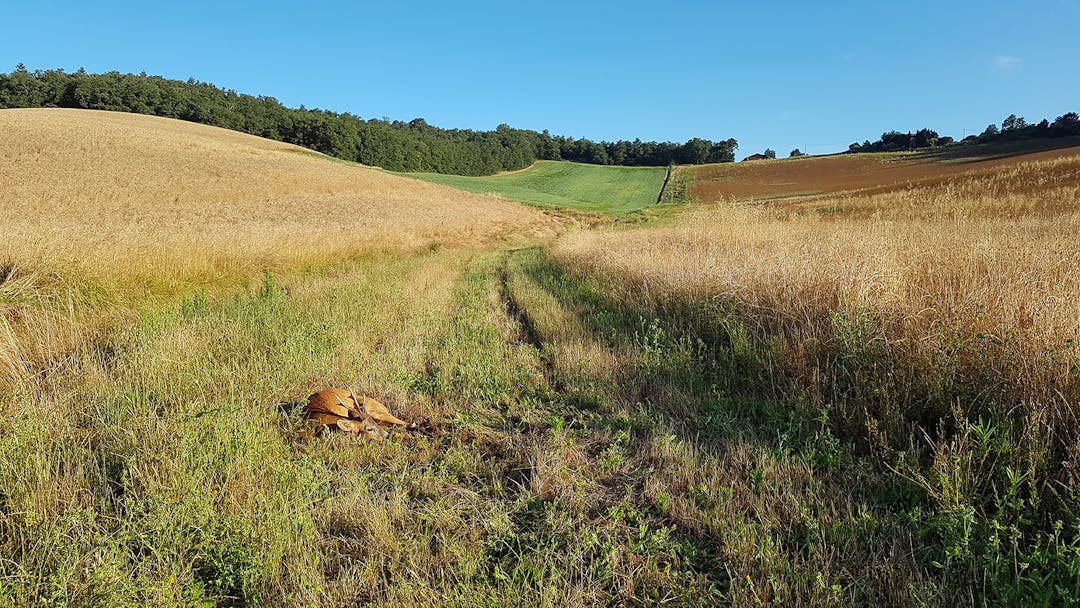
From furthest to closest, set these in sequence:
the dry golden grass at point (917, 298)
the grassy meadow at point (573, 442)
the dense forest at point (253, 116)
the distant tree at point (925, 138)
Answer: the distant tree at point (925, 138) < the dense forest at point (253, 116) < the dry golden grass at point (917, 298) < the grassy meadow at point (573, 442)

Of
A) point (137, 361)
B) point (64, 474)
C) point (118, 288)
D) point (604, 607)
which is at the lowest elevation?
point (604, 607)

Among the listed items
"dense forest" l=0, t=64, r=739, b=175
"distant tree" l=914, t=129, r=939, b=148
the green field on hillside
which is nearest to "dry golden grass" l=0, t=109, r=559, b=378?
the green field on hillside

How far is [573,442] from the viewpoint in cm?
319

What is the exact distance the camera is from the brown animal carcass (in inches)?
130

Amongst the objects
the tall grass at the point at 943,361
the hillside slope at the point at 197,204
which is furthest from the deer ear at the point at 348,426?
the hillside slope at the point at 197,204

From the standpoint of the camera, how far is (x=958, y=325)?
3328 mm

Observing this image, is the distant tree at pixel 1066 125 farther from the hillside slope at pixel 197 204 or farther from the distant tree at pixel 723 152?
the hillside slope at pixel 197 204

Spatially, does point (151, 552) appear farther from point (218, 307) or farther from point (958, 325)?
point (218, 307)

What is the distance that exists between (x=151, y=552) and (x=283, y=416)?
4.29ft

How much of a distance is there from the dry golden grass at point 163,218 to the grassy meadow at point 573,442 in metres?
0.10

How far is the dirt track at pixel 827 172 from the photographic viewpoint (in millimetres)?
47222

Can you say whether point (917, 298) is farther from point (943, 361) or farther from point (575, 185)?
point (575, 185)

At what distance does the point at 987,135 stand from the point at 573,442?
120217 millimetres

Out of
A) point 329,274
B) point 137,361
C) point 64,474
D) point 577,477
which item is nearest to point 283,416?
point 64,474
